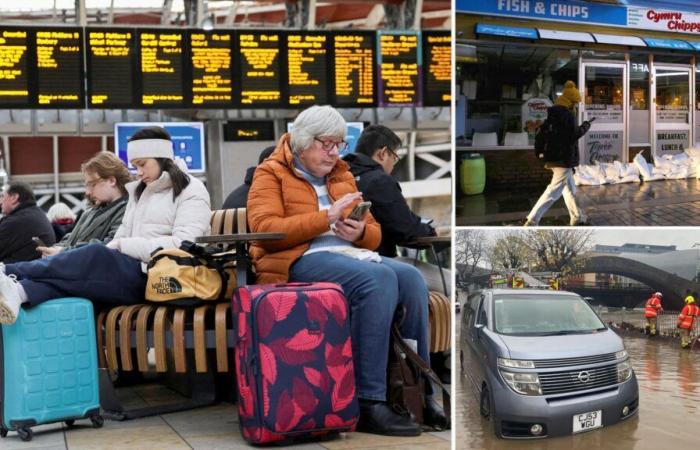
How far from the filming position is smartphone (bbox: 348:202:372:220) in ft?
11.3

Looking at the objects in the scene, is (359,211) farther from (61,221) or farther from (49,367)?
(61,221)

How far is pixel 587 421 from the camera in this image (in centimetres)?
197

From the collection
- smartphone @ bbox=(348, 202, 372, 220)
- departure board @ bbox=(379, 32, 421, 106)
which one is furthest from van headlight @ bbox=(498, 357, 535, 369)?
departure board @ bbox=(379, 32, 421, 106)

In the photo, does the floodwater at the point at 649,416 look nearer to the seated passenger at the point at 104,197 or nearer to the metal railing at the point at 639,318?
the metal railing at the point at 639,318

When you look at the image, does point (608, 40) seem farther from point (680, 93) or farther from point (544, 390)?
point (544, 390)

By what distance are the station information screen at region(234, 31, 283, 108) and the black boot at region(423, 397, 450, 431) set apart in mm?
6764

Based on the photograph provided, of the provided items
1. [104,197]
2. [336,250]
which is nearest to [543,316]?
[336,250]

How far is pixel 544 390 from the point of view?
195 centimetres

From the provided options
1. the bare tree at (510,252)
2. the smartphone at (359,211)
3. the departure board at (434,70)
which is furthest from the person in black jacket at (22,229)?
the departure board at (434,70)

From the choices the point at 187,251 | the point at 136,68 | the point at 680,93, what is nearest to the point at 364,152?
the point at 187,251

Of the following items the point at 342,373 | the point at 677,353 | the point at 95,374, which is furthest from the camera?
the point at 95,374

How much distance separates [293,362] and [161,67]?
22.8 feet

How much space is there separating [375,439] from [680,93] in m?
1.51

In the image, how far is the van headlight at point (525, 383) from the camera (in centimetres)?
195
